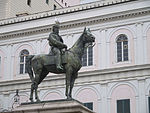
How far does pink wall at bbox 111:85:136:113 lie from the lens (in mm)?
34078

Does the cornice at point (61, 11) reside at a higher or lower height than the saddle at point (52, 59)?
higher

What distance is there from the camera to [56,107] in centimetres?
1312

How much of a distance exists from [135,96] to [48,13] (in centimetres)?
1417

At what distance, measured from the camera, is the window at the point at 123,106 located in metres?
33.8

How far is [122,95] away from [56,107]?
868 inches

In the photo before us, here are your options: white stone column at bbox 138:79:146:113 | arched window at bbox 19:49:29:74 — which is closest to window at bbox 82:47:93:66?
white stone column at bbox 138:79:146:113

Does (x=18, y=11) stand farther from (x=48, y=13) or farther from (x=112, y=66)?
(x=112, y=66)

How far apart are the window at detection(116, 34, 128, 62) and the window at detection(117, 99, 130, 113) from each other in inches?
153

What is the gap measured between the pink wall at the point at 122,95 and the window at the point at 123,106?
0.28 m

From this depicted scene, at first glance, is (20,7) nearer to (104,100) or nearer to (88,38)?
(104,100)

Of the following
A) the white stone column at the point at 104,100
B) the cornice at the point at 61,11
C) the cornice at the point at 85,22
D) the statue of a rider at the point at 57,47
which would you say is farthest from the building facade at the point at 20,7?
the statue of a rider at the point at 57,47

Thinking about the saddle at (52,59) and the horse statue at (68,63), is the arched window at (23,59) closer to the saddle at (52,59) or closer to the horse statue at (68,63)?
the horse statue at (68,63)

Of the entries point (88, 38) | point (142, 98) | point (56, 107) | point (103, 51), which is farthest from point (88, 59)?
point (56, 107)

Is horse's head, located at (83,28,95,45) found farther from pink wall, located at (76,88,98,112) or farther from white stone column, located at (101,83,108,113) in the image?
pink wall, located at (76,88,98,112)
